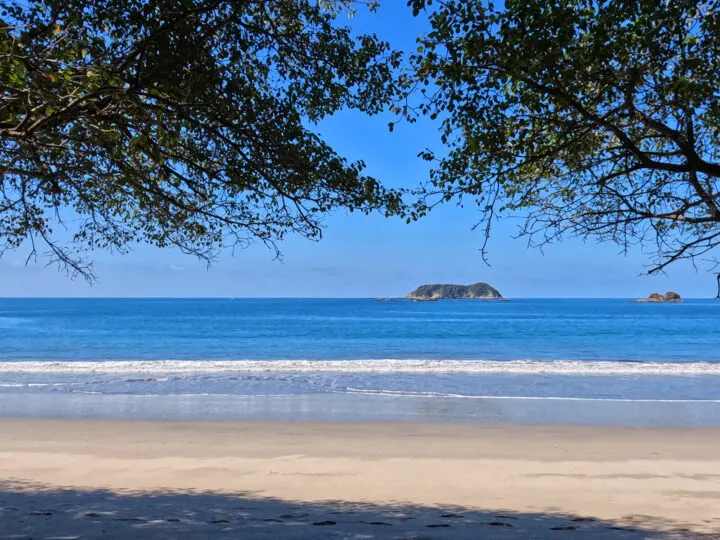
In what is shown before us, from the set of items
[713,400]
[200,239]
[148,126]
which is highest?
[148,126]

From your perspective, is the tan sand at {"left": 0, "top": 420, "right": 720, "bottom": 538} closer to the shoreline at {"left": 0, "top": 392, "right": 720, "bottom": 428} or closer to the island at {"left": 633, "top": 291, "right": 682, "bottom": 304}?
the shoreline at {"left": 0, "top": 392, "right": 720, "bottom": 428}

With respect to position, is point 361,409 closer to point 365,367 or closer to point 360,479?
point 360,479

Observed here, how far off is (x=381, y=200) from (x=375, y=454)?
6462 millimetres

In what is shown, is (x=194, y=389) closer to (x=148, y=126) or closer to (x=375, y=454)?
(x=375, y=454)

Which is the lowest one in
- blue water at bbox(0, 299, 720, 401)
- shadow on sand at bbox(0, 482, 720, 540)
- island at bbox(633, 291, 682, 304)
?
blue water at bbox(0, 299, 720, 401)

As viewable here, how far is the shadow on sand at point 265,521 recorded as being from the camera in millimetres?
6551

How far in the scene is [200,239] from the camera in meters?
8.54

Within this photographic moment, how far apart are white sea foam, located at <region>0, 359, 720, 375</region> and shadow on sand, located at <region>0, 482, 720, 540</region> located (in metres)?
19.0

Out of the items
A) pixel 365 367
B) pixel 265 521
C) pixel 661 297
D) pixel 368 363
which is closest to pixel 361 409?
pixel 265 521

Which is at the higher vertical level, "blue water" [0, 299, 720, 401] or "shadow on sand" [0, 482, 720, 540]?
"shadow on sand" [0, 482, 720, 540]

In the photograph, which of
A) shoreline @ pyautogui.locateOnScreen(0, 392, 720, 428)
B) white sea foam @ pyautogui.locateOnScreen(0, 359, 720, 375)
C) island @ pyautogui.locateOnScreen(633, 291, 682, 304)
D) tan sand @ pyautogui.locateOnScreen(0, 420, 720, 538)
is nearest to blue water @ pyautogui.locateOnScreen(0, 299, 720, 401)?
white sea foam @ pyautogui.locateOnScreen(0, 359, 720, 375)

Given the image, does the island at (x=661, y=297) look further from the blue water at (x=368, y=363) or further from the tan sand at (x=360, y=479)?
the tan sand at (x=360, y=479)

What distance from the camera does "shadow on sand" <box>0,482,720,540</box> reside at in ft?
21.5

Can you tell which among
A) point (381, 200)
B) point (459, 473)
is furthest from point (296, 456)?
point (381, 200)
